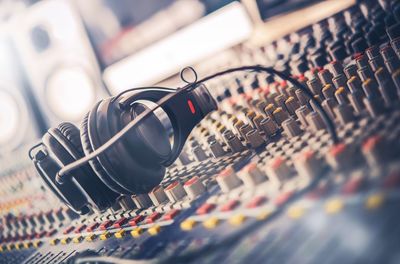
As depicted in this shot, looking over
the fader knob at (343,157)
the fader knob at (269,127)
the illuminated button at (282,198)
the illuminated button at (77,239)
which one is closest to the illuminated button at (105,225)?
the illuminated button at (77,239)

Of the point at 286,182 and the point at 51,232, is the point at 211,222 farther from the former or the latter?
the point at 51,232

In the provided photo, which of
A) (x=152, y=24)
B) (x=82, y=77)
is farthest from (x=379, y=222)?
(x=82, y=77)

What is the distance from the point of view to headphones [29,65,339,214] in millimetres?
1033

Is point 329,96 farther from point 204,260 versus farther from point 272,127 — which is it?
point 204,260

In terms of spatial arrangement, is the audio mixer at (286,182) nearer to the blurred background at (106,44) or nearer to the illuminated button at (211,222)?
→ the illuminated button at (211,222)

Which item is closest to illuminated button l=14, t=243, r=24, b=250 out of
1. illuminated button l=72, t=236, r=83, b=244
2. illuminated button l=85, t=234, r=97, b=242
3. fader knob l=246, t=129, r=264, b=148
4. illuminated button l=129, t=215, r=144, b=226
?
illuminated button l=72, t=236, r=83, b=244

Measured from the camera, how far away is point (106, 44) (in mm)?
2855

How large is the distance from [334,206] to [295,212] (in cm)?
8

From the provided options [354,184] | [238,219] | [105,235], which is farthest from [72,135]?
[354,184]

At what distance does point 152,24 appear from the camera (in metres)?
2.58

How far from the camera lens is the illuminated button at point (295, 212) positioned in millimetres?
654

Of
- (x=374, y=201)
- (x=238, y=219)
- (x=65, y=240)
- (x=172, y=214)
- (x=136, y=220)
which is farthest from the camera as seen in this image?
(x=65, y=240)

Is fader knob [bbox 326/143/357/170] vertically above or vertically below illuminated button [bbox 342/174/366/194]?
above

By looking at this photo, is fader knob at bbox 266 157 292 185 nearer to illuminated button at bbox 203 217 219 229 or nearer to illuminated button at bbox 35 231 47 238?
illuminated button at bbox 203 217 219 229
